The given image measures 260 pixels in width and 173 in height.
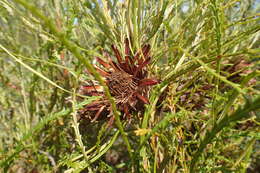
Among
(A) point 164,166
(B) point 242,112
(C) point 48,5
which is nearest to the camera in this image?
(B) point 242,112

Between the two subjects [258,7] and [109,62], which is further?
[258,7]

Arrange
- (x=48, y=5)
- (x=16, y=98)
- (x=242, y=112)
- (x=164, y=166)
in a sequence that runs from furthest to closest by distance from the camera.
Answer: (x=16, y=98)
(x=48, y=5)
(x=164, y=166)
(x=242, y=112)

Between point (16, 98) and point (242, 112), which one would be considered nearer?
point (242, 112)

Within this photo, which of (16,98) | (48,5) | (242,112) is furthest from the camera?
(16,98)

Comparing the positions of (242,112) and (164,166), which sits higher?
(242,112)

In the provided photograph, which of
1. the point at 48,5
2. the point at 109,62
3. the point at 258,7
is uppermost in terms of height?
the point at 48,5

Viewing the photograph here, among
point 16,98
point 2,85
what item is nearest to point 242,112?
point 2,85

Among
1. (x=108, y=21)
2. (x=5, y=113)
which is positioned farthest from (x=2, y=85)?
(x=108, y=21)

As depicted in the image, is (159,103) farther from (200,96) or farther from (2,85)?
(2,85)

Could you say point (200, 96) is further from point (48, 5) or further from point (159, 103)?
Result: point (48, 5)
